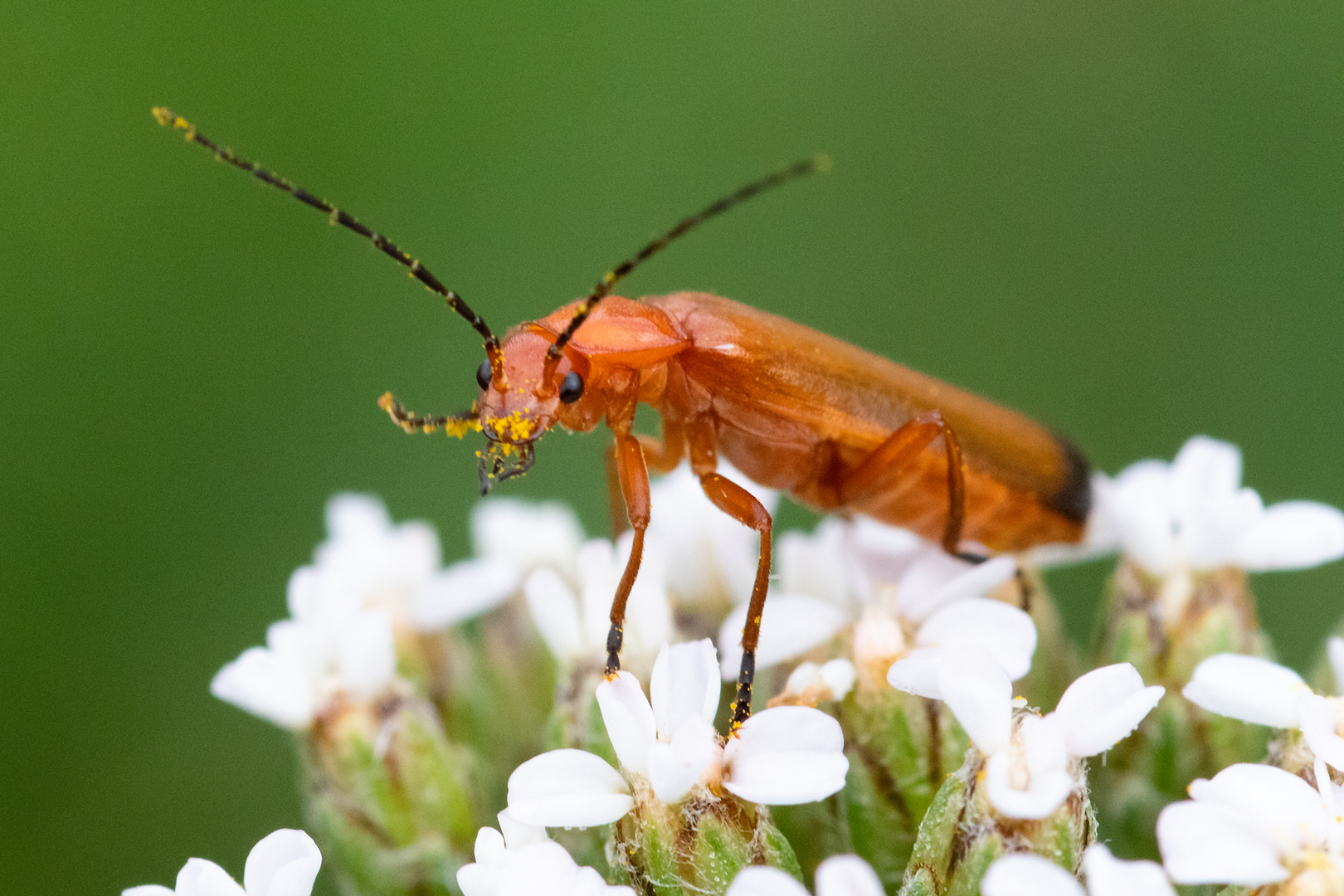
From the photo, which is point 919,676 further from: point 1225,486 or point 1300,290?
point 1300,290

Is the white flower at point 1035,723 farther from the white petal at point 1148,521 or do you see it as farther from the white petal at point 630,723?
the white petal at point 1148,521

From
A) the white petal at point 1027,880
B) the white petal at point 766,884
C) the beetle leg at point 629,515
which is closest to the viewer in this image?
the white petal at point 1027,880

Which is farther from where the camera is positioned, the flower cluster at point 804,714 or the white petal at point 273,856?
the white petal at point 273,856

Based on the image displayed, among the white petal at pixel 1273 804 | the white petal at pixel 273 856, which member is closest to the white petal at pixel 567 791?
the white petal at pixel 273 856

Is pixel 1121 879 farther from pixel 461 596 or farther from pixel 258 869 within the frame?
pixel 461 596

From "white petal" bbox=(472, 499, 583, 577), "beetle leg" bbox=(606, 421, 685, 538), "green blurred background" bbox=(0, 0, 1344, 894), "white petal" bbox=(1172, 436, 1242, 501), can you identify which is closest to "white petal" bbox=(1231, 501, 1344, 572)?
"white petal" bbox=(1172, 436, 1242, 501)

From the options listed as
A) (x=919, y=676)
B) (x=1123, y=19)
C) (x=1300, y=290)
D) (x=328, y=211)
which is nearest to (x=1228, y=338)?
(x=1300, y=290)

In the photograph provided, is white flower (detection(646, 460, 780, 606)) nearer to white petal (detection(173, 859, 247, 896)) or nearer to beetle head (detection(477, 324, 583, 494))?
beetle head (detection(477, 324, 583, 494))

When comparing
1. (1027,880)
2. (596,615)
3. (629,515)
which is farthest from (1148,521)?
(1027,880)
